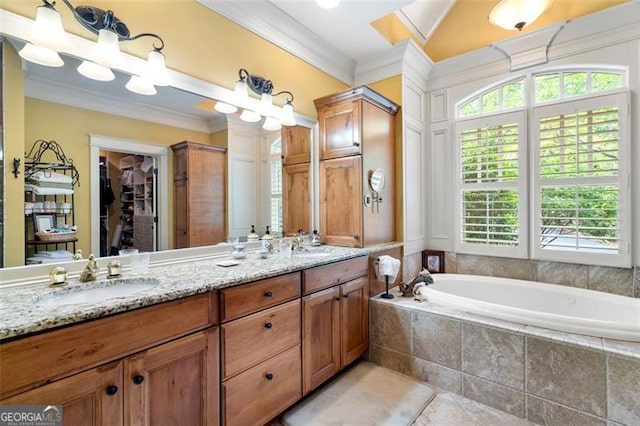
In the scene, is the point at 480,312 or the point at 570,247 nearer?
the point at 480,312

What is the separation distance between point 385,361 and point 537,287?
1.47 metres

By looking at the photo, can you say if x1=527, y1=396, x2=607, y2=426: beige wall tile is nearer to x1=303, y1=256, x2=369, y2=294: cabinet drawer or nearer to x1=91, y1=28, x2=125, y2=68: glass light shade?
x1=303, y1=256, x2=369, y2=294: cabinet drawer

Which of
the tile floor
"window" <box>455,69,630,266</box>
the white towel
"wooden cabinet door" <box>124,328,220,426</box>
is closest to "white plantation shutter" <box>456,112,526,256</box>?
"window" <box>455,69,630,266</box>

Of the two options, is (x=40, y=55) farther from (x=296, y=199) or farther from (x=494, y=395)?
(x=494, y=395)

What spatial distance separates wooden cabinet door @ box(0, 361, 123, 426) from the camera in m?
0.93

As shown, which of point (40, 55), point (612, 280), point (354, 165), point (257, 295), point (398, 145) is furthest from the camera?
point (398, 145)

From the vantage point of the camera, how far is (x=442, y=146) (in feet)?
10.6

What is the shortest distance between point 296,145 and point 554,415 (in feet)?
8.38

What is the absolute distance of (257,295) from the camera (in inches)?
62.2

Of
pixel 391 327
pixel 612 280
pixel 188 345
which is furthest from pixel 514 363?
pixel 188 345

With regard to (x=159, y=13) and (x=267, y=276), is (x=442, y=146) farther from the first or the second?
(x=159, y=13)

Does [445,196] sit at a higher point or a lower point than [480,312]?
higher

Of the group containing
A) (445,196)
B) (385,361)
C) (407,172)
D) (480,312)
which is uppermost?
(407,172)

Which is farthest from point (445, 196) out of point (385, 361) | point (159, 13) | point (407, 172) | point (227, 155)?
point (159, 13)
